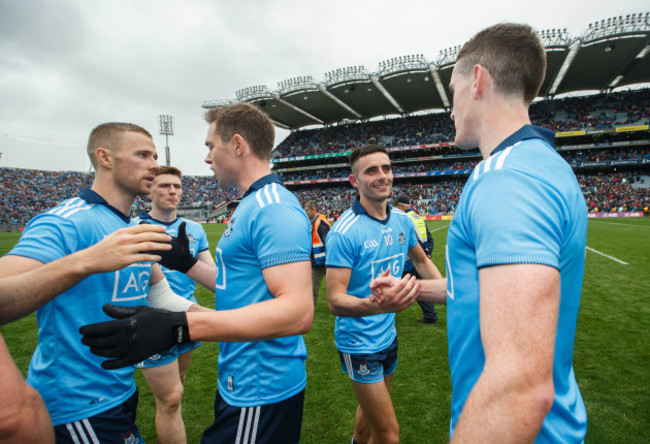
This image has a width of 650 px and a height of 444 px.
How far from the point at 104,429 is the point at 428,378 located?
3.91m

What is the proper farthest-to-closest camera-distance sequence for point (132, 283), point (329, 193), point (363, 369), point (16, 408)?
point (329, 193), point (363, 369), point (132, 283), point (16, 408)

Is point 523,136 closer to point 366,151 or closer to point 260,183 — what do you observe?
point 260,183

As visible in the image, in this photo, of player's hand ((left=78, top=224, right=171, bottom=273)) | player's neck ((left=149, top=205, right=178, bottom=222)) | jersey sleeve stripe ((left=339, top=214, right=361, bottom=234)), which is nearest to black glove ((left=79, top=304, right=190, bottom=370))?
player's hand ((left=78, top=224, right=171, bottom=273))

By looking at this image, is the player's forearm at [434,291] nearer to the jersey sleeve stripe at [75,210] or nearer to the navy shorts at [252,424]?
the navy shorts at [252,424]

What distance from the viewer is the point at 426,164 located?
157 ft

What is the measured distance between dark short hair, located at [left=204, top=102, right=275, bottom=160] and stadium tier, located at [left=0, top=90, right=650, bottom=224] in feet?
127

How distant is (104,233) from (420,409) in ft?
12.4

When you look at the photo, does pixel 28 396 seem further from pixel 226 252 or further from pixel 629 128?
pixel 629 128

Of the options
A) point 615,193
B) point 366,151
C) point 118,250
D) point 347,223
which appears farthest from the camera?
point 615,193

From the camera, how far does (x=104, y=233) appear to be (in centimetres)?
221

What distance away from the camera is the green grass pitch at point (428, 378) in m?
3.52

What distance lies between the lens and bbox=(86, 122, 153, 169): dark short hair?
2.51 metres

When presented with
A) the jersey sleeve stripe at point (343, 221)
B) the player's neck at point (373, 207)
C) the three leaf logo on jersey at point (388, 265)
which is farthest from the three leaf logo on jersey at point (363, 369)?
the player's neck at point (373, 207)

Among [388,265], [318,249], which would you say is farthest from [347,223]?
[318,249]
